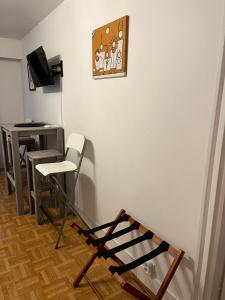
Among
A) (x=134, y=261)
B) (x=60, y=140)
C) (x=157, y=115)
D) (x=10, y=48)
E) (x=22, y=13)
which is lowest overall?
(x=134, y=261)

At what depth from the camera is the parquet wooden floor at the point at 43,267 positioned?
1.59 metres

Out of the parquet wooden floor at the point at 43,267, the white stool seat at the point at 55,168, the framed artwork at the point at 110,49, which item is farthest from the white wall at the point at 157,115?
the parquet wooden floor at the point at 43,267

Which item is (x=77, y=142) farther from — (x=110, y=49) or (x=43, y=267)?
(x=43, y=267)

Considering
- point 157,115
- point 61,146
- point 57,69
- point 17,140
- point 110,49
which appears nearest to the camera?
point 157,115

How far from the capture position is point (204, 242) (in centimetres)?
117

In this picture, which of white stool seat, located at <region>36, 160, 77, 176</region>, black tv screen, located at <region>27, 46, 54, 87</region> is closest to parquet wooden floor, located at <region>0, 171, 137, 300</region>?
white stool seat, located at <region>36, 160, 77, 176</region>

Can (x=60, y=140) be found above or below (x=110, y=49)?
below

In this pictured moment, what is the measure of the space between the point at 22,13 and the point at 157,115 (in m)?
2.49

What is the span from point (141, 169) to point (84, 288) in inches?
38.8

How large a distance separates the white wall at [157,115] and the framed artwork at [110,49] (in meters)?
0.05

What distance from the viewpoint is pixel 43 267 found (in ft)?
6.00

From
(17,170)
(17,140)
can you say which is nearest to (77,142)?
(17,140)

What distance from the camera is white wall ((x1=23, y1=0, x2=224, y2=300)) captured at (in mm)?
1115

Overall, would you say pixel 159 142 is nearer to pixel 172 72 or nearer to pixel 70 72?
pixel 172 72
